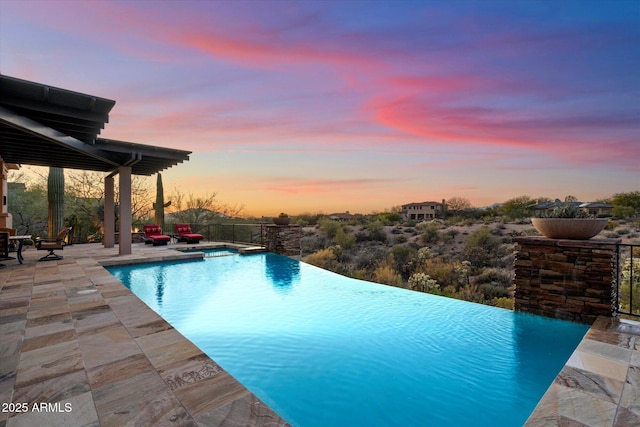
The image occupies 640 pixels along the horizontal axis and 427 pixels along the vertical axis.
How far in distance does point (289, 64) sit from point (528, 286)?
7.10 metres

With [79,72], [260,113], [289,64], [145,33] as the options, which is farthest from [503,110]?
[79,72]

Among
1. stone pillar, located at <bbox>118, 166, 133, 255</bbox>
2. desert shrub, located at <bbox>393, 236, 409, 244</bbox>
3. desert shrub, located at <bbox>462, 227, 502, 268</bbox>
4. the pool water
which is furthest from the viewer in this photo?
desert shrub, located at <bbox>393, 236, 409, 244</bbox>

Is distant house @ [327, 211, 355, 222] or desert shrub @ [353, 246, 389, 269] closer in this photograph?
desert shrub @ [353, 246, 389, 269]

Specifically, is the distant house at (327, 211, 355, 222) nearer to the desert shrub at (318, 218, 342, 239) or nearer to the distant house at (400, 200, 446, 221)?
the distant house at (400, 200, 446, 221)

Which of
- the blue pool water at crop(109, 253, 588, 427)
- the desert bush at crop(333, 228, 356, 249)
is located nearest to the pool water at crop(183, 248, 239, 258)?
the desert bush at crop(333, 228, 356, 249)

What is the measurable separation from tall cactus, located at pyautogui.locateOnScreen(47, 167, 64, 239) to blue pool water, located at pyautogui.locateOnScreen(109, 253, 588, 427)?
9.00m

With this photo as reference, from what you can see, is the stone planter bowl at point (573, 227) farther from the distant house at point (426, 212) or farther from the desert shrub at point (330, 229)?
the distant house at point (426, 212)

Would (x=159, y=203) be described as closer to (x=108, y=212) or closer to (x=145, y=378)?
(x=108, y=212)

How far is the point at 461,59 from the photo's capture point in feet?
22.8

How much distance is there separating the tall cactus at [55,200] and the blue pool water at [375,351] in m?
9.00

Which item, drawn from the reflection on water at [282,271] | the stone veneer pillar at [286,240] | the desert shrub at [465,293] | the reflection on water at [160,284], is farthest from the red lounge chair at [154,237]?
the desert shrub at [465,293]

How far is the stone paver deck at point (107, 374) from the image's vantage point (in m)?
1.83

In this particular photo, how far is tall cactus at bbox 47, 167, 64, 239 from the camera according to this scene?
12.2 m

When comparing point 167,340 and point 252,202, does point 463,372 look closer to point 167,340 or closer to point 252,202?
point 167,340
